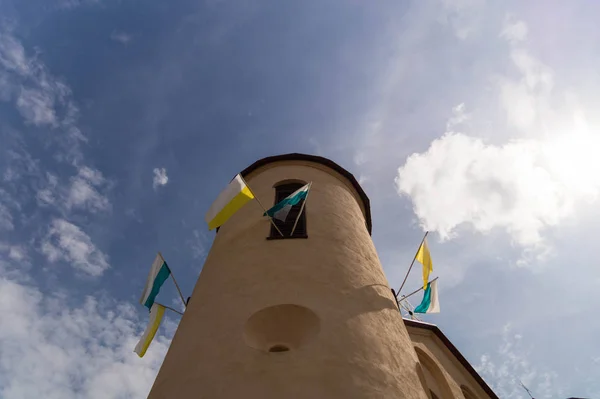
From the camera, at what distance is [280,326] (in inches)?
283

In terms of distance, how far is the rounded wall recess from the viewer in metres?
6.93

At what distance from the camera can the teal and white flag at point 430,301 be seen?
1218cm

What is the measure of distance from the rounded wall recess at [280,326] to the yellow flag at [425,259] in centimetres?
577

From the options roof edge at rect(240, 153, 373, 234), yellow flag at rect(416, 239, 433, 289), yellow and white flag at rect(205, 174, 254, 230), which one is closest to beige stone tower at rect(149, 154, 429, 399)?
yellow and white flag at rect(205, 174, 254, 230)

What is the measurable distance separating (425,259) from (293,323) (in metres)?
6.19

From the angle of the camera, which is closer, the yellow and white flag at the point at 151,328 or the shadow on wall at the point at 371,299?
the shadow on wall at the point at 371,299

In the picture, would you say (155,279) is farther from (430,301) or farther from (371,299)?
(430,301)

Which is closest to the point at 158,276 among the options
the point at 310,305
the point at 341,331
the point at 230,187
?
the point at 230,187

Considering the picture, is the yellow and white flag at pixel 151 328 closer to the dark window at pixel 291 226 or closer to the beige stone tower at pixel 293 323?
the beige stone tower at pixel 293 323

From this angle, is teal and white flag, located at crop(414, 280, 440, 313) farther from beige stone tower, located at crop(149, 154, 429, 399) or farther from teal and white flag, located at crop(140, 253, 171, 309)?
teal and white flag, located at crop(140, 253, 171, 309)

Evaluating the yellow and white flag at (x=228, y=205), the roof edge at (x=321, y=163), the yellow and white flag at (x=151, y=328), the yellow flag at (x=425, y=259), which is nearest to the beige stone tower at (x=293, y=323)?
the yellow and white flag at (x=228, y=205)

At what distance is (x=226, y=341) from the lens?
21.0 ft

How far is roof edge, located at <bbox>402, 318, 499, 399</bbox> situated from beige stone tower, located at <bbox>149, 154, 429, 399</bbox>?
12.8ft

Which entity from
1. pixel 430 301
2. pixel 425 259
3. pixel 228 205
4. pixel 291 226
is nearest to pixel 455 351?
pixel 430 301
